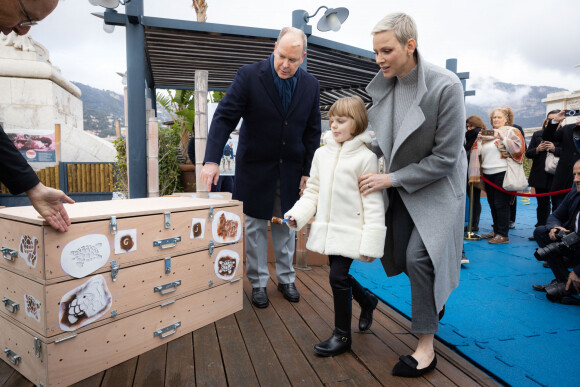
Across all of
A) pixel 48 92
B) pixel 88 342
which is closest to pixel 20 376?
pixel 88 342

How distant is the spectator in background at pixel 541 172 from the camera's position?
18.2 ft

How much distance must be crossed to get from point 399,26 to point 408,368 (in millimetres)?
1766

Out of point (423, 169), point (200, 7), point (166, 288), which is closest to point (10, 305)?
point (166, 288)

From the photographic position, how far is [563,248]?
127 inches

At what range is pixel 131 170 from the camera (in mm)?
5559

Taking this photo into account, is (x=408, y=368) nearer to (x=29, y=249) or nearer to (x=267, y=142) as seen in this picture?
(x=267, y=142)

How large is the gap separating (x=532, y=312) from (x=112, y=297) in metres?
3.01

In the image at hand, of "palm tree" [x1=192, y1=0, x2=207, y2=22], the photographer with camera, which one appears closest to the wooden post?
the photographer with camera

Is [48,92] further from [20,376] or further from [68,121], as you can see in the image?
[20,376]

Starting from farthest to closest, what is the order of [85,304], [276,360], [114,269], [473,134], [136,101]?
[136,101]
[473,134]
[276,360]
[114,269]
[85,304]

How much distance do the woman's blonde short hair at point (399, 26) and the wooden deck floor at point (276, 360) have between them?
1754 mm

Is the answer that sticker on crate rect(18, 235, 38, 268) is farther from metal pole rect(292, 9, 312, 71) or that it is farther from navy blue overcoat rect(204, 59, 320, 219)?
metal pole rect(292, 9, 312, 71)

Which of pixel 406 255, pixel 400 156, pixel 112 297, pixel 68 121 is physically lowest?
pixel 112 297

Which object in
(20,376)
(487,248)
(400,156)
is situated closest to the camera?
(20,376)
